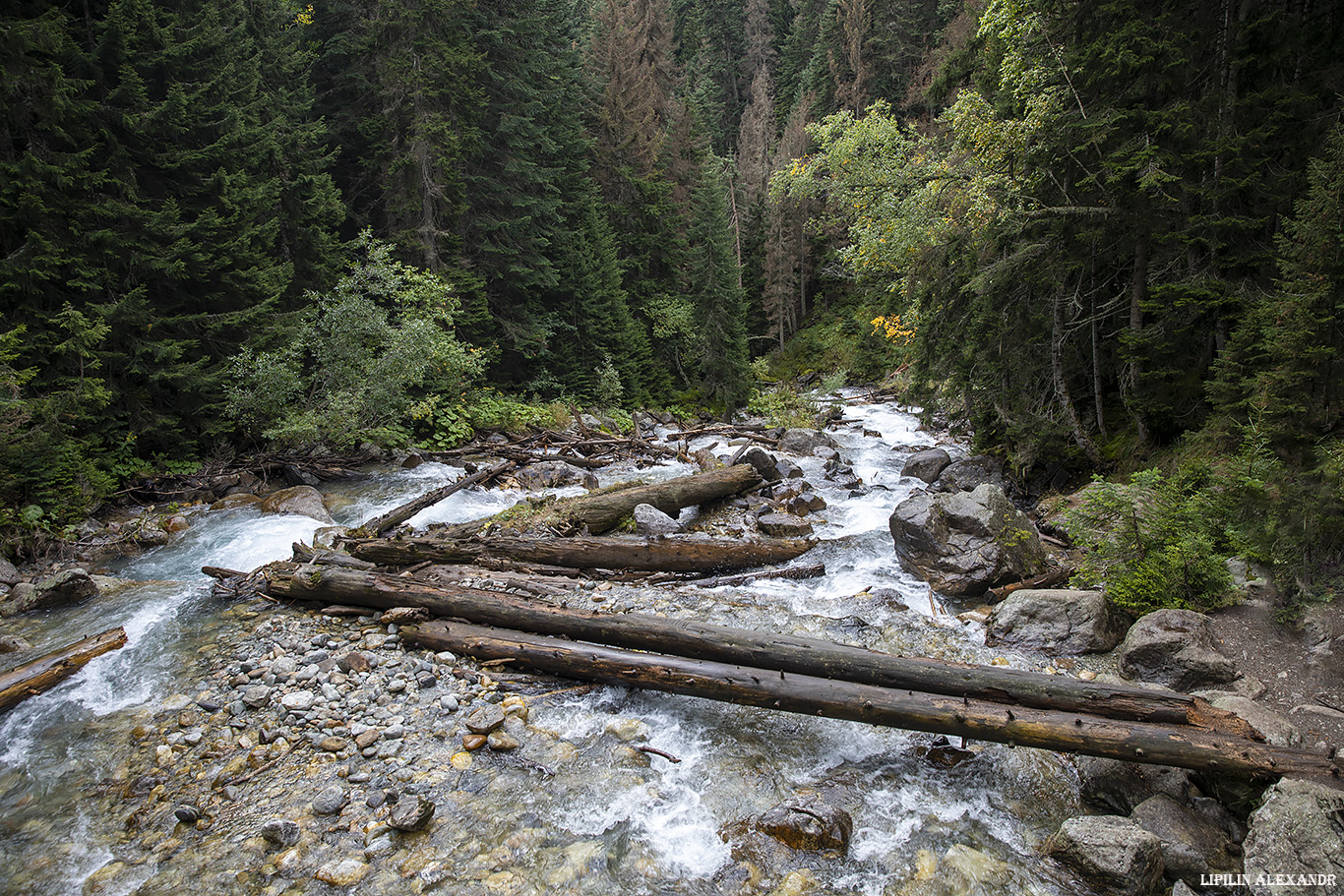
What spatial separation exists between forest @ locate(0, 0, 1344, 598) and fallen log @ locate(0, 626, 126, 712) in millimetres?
4592

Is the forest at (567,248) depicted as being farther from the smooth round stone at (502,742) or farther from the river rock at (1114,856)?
the smooth round stone at (502,742)

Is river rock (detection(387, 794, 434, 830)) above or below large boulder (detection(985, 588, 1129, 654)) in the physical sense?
above

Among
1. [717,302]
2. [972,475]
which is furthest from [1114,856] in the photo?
[717,302]

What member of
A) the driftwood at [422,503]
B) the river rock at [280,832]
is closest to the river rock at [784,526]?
the driftwood at [422,503]

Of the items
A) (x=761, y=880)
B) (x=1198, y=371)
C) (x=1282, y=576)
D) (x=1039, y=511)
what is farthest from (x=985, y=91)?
(x=761, y=880)

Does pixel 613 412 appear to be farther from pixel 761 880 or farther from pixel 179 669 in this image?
pixel 761 880

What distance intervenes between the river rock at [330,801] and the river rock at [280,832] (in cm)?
18

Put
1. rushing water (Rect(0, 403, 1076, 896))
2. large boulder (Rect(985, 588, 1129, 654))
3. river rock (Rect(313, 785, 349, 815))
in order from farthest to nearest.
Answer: large boulder (Rect(985, 588, 1129, 654))
river rock (Rect(313, 785, 349, 815))
rushing water (Rect(0, 403, 1076, 896))

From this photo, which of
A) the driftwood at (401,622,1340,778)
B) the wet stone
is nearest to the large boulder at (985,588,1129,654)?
the driftwood at (401,622,1340,778)

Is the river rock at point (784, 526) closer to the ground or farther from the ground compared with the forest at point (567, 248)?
closer to the ground

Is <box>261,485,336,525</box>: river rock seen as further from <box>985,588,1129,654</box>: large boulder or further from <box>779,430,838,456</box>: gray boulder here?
<box>779,430,838,456</box>: gray boulder

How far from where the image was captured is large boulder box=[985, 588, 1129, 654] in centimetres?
634

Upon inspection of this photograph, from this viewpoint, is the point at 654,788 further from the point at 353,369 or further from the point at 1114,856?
the point at 353,369

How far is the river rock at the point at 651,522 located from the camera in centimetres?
954
